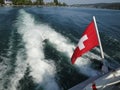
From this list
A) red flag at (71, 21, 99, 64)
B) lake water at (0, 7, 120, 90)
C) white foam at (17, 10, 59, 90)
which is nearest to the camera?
red flag at (71, 21, 99, 64)

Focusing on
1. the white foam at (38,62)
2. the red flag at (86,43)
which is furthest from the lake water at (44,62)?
the red flag at (86,43)

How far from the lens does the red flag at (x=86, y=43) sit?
665 cm

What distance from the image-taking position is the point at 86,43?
6750mm

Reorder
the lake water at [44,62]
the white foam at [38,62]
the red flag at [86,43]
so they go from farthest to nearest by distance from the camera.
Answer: the white foam at [38,62]
the lake water at [44,62]
the red flag at [86,43]

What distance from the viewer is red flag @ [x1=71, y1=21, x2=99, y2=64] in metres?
6.65

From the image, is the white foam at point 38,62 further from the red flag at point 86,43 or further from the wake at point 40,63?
the red flag at point 86,43

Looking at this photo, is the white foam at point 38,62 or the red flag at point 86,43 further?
the white foam at point 38,62

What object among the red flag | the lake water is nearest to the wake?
the lake water

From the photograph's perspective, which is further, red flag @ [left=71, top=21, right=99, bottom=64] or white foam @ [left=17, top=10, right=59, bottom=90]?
white foam @ [left=17, top=10, right=59, bottom=90]

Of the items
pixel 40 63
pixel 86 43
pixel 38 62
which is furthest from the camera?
pixel 38 62

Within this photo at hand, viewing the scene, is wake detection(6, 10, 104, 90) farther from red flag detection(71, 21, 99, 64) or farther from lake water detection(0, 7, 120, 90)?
red flag detection(71, 21, 99, 64)

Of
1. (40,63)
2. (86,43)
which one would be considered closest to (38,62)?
(40,63)

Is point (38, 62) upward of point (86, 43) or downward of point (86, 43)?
downward

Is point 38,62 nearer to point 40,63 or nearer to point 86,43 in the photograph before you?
point 40,63
